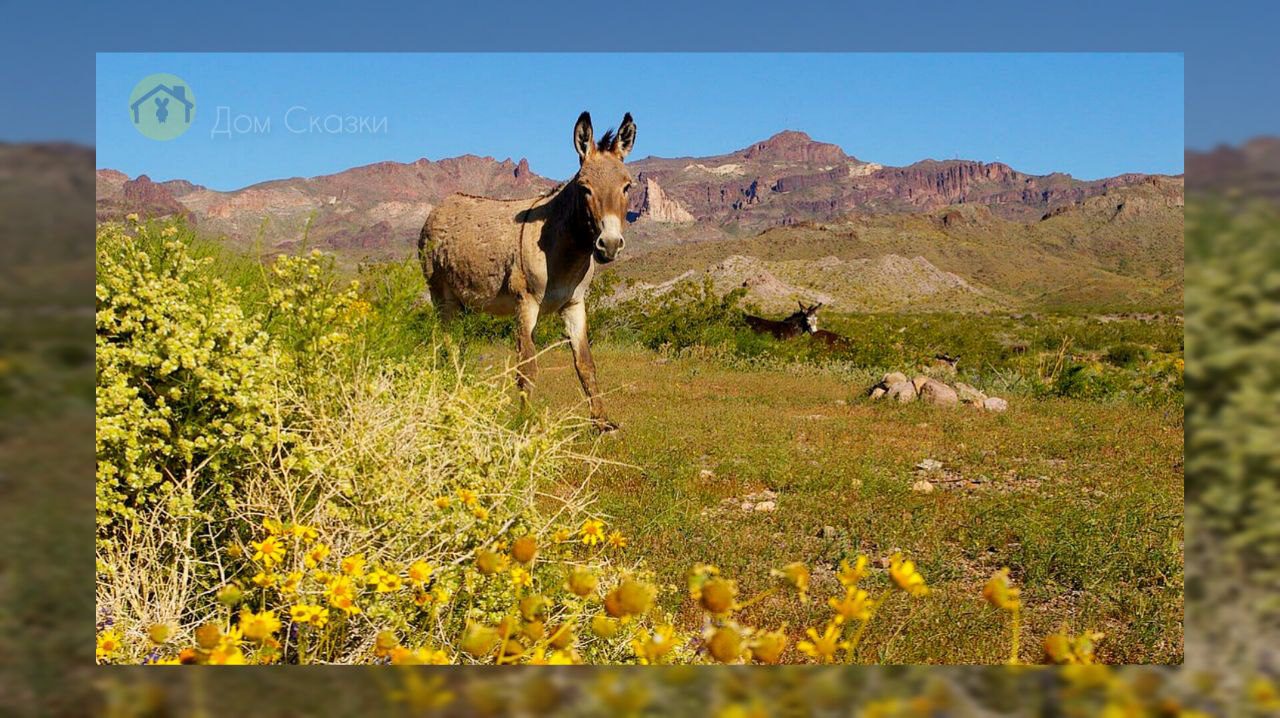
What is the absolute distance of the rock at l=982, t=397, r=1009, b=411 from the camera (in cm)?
853

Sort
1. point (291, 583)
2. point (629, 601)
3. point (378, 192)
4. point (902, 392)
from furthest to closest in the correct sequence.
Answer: point (378, 192) < point (902, 392) < point (291, 583) < point (629, 601)

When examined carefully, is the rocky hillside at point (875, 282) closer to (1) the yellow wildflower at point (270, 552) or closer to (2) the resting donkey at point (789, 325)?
(2) the resting donkey at point (789, 325)

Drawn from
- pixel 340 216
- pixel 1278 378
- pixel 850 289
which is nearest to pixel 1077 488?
pixel 1278 378

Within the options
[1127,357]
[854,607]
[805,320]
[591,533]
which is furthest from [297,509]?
[1127,357]

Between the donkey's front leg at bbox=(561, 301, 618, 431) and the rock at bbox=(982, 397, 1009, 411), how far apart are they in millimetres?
4256

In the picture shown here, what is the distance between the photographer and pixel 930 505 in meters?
4.76

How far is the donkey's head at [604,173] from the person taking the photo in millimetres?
5410

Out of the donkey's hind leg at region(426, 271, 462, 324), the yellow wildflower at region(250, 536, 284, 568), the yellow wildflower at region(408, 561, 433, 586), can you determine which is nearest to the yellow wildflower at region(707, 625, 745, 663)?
the yellow wildflower at region(408, 561, 433, 586)

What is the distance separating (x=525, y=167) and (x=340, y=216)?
143 feet

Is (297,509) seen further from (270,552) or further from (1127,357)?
(1127,357)

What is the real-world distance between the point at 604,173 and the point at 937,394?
477 centimetres

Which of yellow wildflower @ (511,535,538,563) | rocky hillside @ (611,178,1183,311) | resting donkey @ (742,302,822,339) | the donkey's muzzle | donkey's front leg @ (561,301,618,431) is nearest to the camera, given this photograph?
yellow wildflower @ (511,535,538,563)

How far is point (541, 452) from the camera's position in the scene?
308cm

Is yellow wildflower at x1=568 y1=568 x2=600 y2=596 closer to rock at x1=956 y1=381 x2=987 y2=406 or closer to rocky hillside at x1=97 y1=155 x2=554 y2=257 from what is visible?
rock at x1=956 y1=381 x2=987 y2=406
